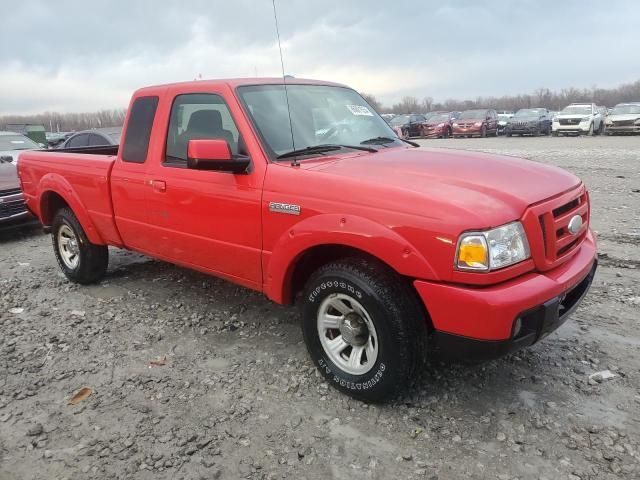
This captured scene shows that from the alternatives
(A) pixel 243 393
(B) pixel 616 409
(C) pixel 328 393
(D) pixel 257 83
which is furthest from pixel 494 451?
(D) pixel 257 83

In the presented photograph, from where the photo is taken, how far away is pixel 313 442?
2814mm

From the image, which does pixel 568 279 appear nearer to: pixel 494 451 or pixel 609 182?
pixel 494 451

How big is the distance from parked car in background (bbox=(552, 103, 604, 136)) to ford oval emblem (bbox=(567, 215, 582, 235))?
24.5 metres

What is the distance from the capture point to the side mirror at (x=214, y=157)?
3.18m

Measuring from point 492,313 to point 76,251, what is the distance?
452 centimetres

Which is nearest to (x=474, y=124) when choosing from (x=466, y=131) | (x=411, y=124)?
(x=466, y=131)

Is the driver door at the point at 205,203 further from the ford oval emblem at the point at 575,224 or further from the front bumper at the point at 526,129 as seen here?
the front bumper at the point at 526,129

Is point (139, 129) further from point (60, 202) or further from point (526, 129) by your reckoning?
point (526, 129)

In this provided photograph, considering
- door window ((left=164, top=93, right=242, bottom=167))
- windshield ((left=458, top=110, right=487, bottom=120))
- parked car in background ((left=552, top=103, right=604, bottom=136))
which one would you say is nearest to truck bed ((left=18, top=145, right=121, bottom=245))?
door window ((left=164, top=93, right=242, bottom=167))

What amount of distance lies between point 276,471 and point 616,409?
6.39 ft

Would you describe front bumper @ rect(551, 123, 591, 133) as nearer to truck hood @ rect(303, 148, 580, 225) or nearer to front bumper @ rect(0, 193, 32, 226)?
front bumper @ rect(0, 193, 32, 226)

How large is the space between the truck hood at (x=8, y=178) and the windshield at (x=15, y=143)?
1651 mm

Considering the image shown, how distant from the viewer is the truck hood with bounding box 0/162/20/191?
7.84m

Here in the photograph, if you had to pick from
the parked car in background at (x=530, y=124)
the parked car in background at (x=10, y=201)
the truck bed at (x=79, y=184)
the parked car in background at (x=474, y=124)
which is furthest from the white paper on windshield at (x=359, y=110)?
the parked car in background at (x=530, y=124)
